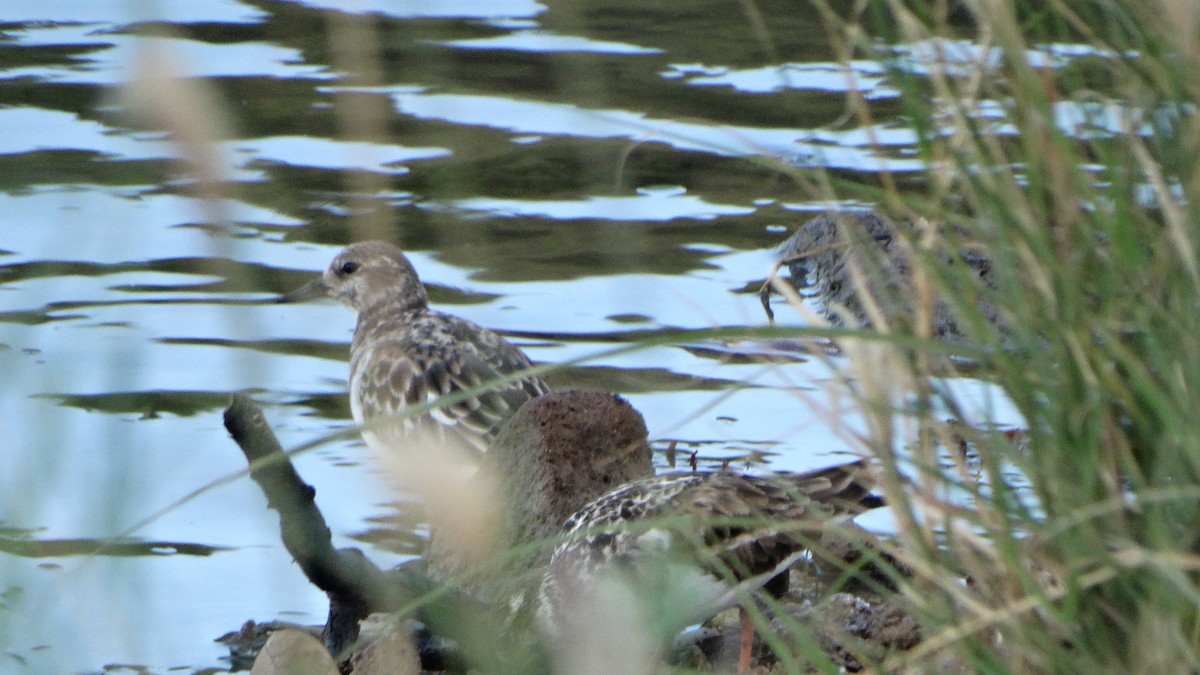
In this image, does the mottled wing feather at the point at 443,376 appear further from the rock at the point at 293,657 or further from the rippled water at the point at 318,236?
the rock at the point at 293,657

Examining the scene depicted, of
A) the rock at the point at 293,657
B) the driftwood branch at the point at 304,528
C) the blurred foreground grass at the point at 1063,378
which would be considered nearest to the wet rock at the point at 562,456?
the rock at the point at 293,657

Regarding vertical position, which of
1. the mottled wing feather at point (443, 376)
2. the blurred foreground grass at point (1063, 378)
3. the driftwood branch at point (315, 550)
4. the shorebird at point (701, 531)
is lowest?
the mottled wing feather at point (443, 376)

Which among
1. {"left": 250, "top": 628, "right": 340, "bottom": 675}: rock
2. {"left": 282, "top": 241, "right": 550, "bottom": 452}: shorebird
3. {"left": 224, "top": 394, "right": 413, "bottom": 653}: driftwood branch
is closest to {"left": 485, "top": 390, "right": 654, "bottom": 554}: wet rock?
{"left": 282, "top": 241, "right": 550, "bottom": 452}: shorebird

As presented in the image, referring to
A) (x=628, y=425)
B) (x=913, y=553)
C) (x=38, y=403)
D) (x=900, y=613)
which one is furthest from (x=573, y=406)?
(x=913, y=553)

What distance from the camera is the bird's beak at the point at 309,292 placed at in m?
7.72

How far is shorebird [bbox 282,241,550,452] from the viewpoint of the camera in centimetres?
667

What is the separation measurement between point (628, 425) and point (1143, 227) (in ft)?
10.2

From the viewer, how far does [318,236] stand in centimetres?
891

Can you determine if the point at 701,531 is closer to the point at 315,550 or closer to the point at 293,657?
the point at 293,657

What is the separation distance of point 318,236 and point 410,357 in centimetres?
207

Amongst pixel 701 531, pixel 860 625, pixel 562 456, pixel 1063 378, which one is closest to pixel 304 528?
pixel 1063 378

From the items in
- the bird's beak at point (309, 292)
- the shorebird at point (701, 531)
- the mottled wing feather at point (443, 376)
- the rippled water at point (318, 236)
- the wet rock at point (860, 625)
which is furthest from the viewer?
the bird's beak at point (309, 292)

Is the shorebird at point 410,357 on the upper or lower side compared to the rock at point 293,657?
lower

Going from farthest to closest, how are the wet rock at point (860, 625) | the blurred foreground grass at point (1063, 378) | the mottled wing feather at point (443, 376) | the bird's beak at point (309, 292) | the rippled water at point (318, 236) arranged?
the bird's beak at point (309, 292) → the mottled wing feather at point (443, 376) → the wet rock at point (860, 625) → the rippled water at point (318, 236) → the blurred foreground grass at point (1063, 378)
